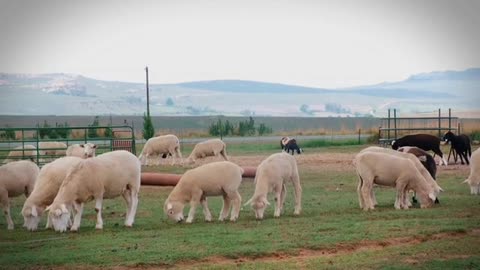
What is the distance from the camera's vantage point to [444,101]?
136 m

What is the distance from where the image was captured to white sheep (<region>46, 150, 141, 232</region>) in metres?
17.1

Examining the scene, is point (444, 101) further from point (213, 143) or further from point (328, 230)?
point (328, 230)

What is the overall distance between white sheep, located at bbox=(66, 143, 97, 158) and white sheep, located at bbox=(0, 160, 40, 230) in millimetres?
9038

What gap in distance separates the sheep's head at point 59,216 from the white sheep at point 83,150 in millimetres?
11957

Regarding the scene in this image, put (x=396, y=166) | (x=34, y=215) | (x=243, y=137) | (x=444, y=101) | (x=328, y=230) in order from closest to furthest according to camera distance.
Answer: (x=328, y=230) < (x=34, y=215) < (x=396, y=166) < (x=243, y=137) < (x=444, y=101)

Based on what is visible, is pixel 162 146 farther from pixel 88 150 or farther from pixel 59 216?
pixel 59 216

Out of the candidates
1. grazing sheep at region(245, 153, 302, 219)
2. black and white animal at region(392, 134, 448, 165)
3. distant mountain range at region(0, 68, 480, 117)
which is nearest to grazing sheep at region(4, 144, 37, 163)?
black and white animal at region(392, 134, 448, 165)

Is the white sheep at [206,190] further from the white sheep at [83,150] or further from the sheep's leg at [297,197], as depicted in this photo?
the white sheep at [83,150]

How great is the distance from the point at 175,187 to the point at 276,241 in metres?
4.41

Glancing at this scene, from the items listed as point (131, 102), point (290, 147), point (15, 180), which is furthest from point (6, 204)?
point (131, 102)

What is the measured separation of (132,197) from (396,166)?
231 inches

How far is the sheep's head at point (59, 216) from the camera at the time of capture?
16984 mm

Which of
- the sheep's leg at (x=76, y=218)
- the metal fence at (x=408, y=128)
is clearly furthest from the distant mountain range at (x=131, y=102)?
the sheep's leg at (x=76, y=218)

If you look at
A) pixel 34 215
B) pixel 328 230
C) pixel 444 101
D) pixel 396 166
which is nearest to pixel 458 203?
pixel 396 166
